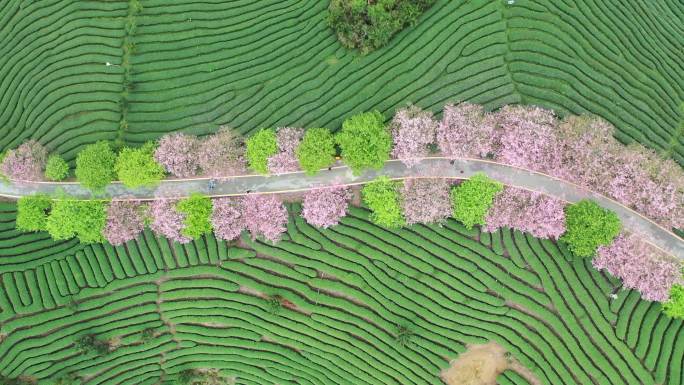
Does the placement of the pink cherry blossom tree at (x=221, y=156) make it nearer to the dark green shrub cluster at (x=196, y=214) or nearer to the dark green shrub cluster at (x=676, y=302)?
the dark green shrub cluster at (x=196, y=214)

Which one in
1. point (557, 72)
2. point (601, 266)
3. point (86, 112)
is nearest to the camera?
point (601, 266)

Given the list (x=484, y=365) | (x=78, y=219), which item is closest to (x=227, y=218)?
(x=78, y=219)

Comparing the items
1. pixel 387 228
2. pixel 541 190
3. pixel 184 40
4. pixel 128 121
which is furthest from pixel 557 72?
pixel 128 121

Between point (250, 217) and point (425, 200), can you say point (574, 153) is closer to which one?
point (425, 200)

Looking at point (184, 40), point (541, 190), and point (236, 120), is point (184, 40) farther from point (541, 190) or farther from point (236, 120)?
point (541, 190)

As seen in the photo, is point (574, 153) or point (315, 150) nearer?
point (574, 153)

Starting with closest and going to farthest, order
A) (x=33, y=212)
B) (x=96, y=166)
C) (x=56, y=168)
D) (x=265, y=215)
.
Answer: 1. (x=265, y=215)
2. (x=96, y=166)
3. (x=33, y=212)
4. (x=56, y=168)
